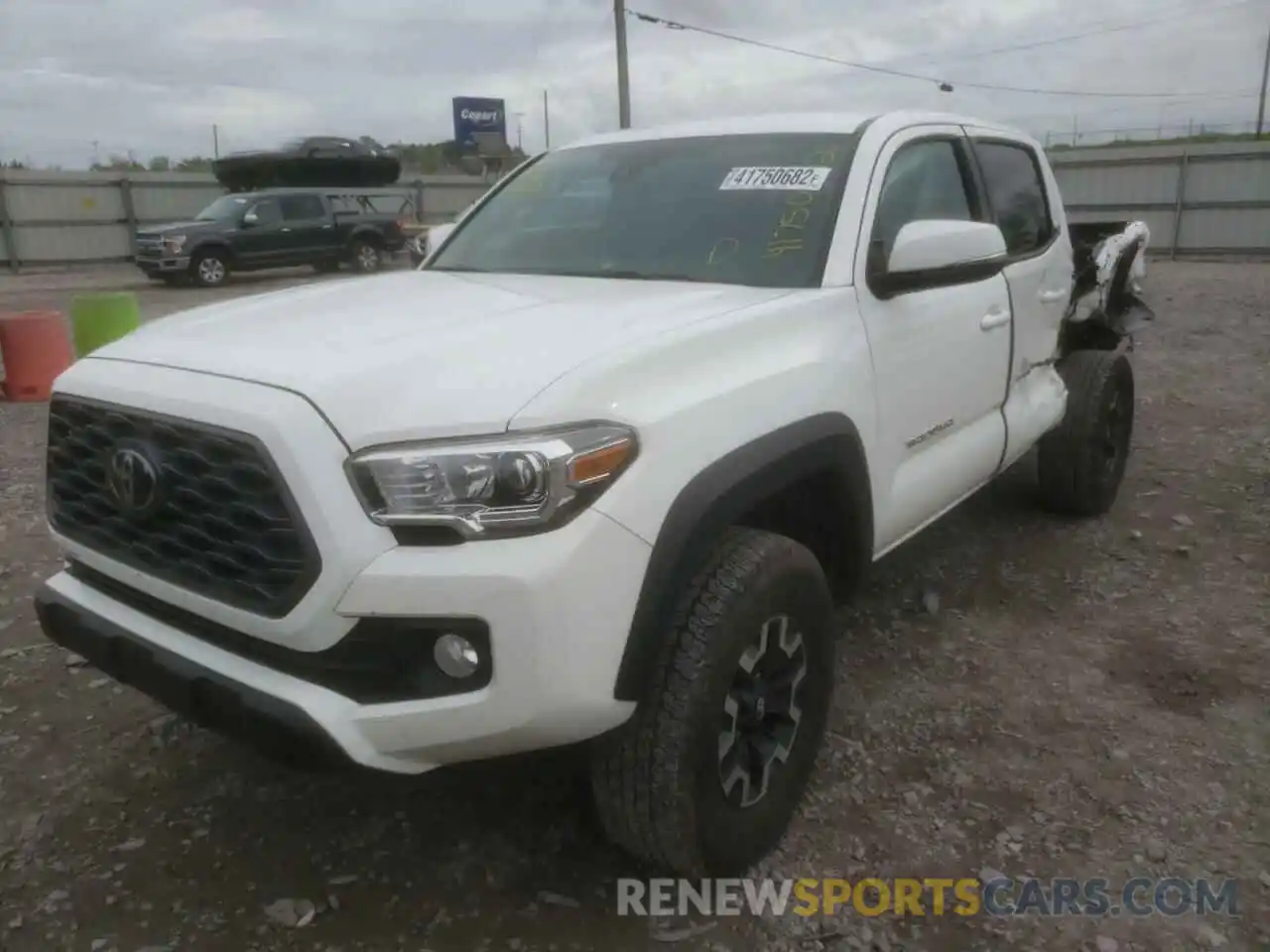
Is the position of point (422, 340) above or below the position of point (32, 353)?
above

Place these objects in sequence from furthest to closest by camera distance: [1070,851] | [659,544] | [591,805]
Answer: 1. [591,805]
2. [1070,851]
3. [659,544]

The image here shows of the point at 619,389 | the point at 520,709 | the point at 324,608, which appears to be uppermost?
the point at 619,389

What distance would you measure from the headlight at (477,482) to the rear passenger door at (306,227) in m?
18.7

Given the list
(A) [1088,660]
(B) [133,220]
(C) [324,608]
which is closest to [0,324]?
(C) [324,608]

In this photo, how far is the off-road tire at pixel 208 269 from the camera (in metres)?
18.1

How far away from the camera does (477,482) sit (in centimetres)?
193

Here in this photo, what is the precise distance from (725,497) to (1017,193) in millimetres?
2762

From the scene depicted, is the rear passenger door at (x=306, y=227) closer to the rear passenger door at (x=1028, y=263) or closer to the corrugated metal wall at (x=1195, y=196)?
the corrugated metal wall at (x=1195, y=196)

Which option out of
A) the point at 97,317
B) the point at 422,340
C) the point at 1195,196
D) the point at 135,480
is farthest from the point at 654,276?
the point at 1195,196

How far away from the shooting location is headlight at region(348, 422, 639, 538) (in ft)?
6.29

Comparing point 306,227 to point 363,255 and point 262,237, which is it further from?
point 363,255

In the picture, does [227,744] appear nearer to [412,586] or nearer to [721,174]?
[412,586]

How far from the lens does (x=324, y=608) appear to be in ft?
6.42

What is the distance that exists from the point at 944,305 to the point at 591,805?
6.17 feet
